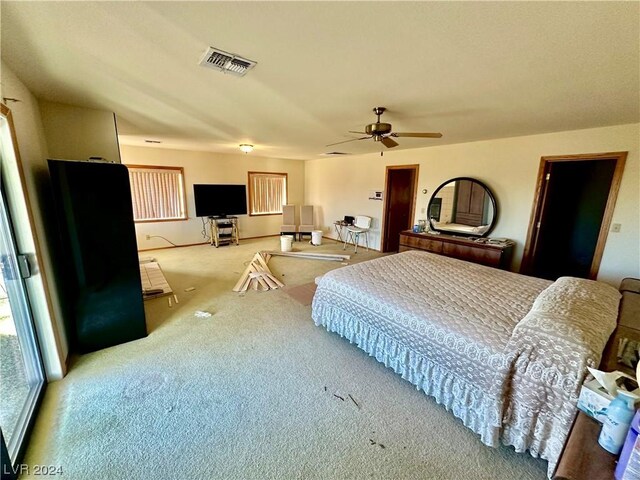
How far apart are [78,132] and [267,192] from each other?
5042 millimetres

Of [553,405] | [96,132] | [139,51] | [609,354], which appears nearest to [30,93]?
[96,132]

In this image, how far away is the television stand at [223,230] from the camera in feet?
21.1

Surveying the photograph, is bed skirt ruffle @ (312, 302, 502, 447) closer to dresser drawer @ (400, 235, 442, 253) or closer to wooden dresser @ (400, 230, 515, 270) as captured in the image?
wooden dresser @ (400, 230, 515, 270)

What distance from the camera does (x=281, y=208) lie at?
7980 mm

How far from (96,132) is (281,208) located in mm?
5313

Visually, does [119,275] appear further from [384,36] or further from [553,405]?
[553,405]

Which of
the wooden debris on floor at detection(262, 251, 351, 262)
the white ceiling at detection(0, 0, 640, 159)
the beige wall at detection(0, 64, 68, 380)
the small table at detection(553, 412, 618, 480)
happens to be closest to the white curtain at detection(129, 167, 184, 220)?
the wooden debris on floor at detection(262, 251, 351, 262)

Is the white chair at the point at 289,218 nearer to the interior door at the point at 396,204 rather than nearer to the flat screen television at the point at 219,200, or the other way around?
the flat screen television at the point at 219,200

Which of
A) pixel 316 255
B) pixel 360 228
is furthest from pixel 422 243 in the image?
pixel 316 255

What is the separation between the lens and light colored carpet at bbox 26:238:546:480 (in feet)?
4.75

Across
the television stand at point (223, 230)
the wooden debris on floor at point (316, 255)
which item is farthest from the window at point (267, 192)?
the wooden debris on floor at point (316, 255)

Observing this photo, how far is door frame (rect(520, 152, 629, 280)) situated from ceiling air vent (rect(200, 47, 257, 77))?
403 centimetres

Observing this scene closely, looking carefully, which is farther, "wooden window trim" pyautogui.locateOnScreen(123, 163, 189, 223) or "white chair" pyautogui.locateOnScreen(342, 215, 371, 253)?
"white chair" pyautogui.locateOnScreen(342, 215, 371, 253)

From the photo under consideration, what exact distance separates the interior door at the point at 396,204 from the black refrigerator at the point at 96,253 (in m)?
4.81
